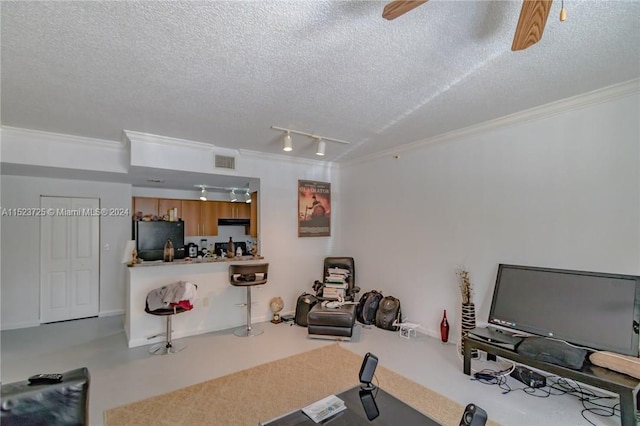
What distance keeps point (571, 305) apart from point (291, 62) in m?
3.19

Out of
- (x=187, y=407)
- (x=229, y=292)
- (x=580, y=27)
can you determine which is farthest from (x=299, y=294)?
(x=580, y=27)

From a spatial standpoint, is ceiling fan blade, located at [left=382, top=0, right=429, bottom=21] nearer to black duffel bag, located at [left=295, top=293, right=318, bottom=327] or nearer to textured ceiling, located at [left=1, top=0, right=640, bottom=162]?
textured ceiling, located at [left=1, top=0, right=640, bottom=162]

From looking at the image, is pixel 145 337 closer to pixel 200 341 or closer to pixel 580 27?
pixel 200 341

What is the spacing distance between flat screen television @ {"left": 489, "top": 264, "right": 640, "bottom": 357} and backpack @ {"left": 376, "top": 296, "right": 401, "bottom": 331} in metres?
1.37

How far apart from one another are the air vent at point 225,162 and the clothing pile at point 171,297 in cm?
179

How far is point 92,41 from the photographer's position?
1.97 m

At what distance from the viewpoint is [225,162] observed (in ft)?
15.2

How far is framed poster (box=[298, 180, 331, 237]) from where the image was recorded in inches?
213

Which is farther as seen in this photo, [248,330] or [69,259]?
[69,259]

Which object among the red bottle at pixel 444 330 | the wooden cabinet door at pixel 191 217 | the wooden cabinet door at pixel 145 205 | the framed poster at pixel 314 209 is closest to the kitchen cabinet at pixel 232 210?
the wooden cabinet door at pixel 191 217

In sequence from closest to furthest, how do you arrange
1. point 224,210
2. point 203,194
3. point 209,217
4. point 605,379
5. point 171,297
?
point 605,379
point 171,297
point 203,194
point 209,217
point 224,210

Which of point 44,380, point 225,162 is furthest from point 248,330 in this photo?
point 44,380

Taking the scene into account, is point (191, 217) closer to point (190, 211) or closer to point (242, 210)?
point (190, 211)

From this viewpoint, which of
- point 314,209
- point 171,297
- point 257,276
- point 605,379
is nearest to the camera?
point 605,379
